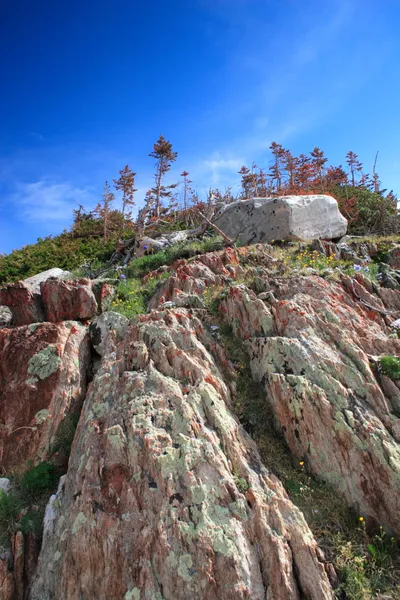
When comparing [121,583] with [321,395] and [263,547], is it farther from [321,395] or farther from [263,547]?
[321,395]

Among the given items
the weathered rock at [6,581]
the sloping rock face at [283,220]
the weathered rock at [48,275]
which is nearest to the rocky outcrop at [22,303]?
the weathered rock at [6,581]

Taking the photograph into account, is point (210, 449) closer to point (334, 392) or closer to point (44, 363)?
point (334, 392)

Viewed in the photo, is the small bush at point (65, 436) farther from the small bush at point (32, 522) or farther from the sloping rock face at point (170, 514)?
the small bush at point (32, 522)

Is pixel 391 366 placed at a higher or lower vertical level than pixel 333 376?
higher

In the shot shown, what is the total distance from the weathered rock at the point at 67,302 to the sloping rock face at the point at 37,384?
142 cm

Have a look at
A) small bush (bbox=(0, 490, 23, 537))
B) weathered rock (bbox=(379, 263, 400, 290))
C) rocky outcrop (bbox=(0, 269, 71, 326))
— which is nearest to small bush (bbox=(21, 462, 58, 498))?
small bush (bbox=(0, 490, 23, 537))

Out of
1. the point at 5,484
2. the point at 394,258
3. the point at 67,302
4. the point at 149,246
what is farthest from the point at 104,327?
the point at 394,258

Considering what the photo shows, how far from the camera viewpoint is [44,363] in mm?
6820

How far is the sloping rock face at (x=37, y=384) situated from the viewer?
6012mm

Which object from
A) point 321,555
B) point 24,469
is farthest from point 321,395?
point 24,469

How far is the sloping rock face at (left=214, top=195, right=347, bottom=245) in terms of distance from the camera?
1504 centimetres

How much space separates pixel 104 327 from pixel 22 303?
10.8 ft

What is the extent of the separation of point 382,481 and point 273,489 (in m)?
1.57

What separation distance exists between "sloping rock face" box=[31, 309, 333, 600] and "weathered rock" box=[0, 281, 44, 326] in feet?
15.3
